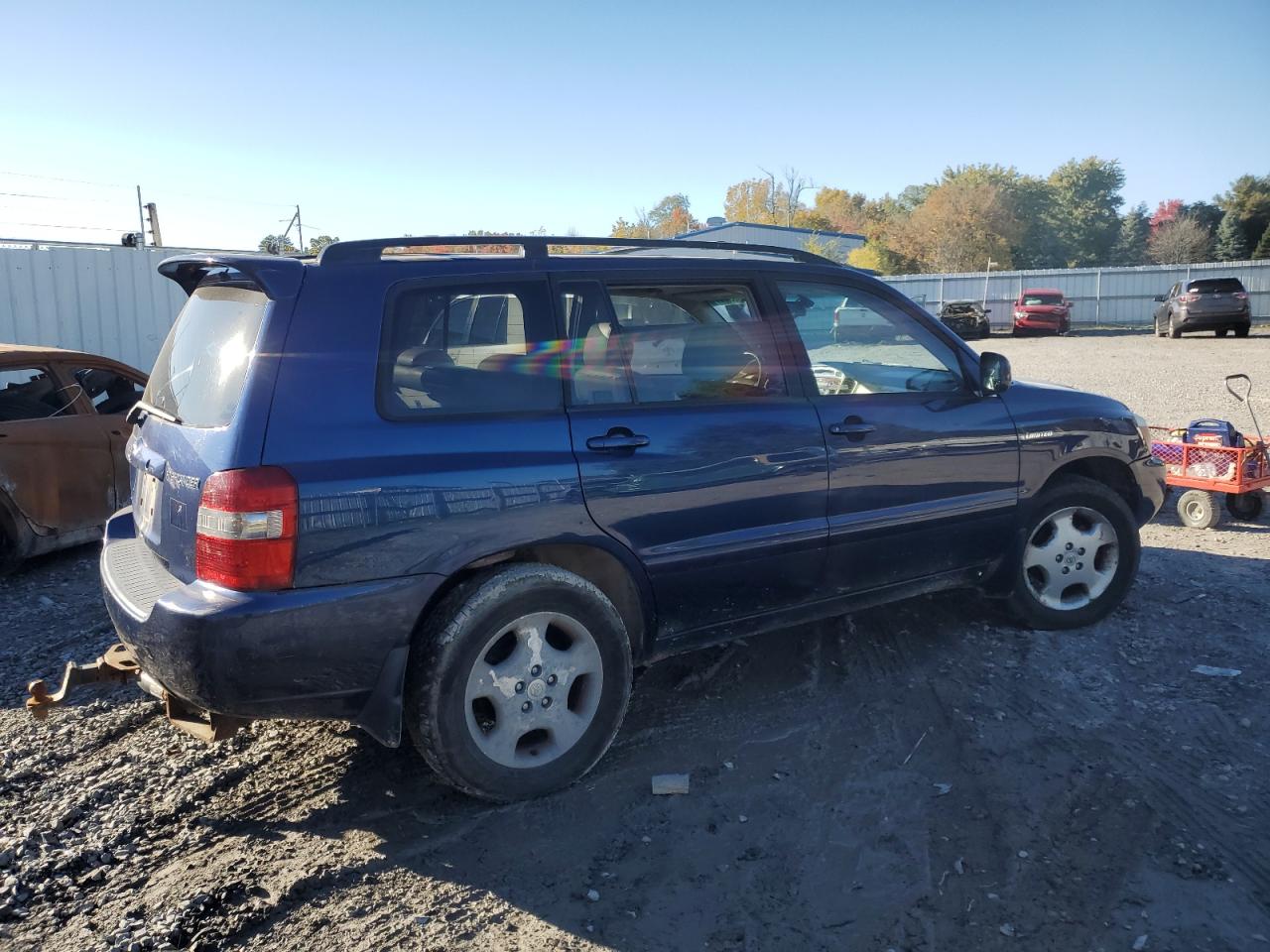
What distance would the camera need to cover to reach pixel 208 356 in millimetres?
3455

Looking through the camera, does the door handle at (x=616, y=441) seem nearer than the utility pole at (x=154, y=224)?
Yes

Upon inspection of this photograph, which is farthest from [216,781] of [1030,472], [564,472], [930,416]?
[1030,472]

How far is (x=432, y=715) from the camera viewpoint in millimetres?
3270

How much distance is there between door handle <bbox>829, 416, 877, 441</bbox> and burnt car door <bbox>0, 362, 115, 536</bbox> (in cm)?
516

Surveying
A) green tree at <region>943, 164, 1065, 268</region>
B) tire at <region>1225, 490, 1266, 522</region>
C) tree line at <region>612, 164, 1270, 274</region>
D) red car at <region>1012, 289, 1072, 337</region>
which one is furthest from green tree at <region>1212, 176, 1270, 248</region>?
tire at <region>1225, 490, 1266, 522</region>

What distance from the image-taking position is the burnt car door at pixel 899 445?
420 cm

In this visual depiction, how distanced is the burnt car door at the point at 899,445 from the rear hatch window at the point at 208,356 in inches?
85.2

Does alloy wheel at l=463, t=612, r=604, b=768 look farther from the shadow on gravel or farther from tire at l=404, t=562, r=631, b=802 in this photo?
the shadow on gravel

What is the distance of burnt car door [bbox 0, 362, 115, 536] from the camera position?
6289 mm

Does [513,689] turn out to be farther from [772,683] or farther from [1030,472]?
[1030,472]

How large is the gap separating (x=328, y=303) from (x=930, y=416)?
264 centimetres

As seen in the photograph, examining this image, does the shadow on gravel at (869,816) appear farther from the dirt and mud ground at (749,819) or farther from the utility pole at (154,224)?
the utility pole at (154,224)

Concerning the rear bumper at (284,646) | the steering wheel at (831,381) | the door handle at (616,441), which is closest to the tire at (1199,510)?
the steering wheel at (831,381)

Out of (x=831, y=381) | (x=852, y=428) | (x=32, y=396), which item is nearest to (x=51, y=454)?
(x=32, y=396)
